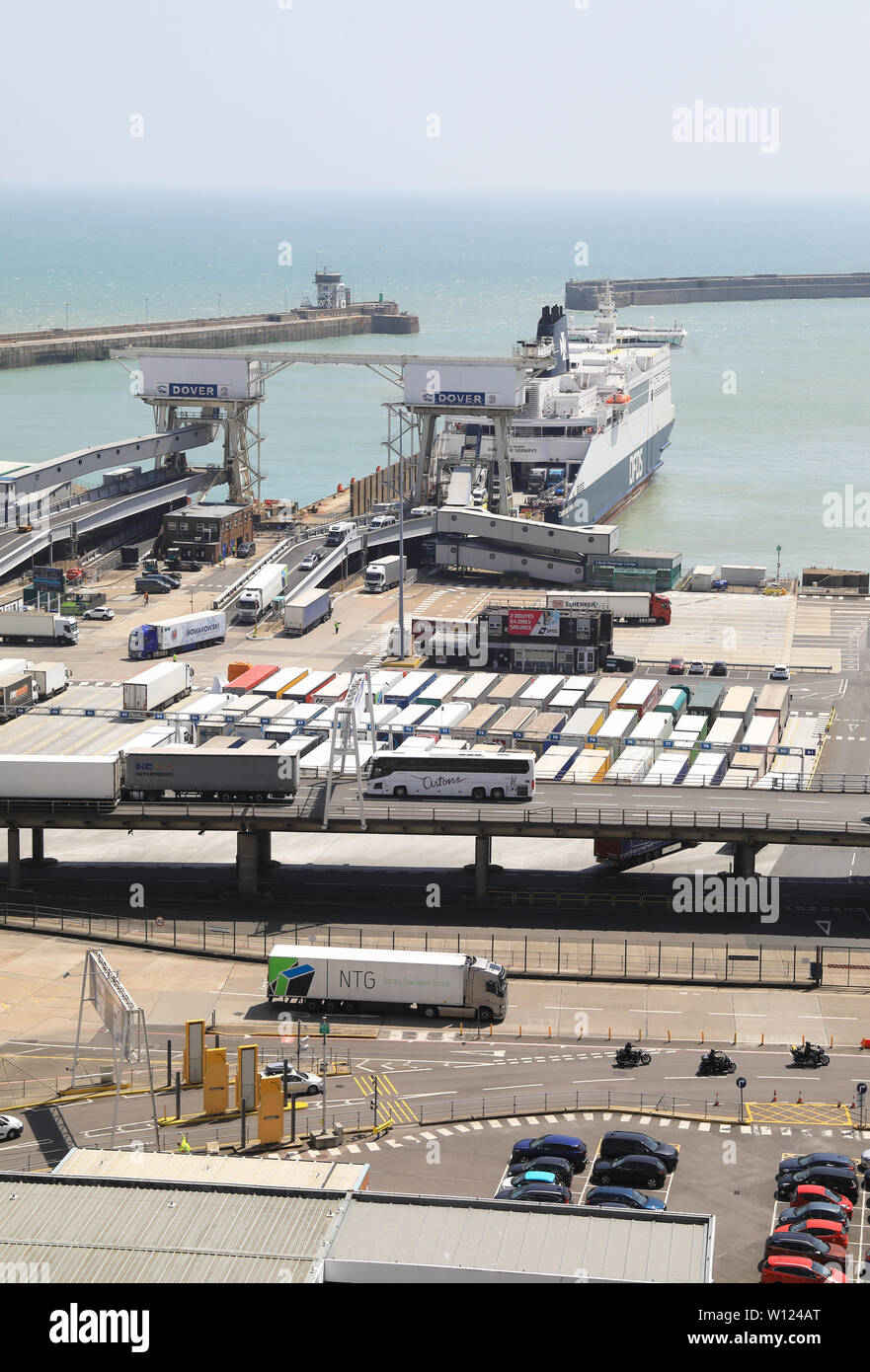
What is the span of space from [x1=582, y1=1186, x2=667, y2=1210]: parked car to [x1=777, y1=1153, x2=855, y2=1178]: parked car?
367cm

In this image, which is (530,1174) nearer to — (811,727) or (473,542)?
(811,727)

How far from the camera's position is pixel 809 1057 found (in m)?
48.2

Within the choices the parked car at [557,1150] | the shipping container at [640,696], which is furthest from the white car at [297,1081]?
the shipping container at [640,696]

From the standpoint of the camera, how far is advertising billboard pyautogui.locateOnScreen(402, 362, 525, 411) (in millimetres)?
122875

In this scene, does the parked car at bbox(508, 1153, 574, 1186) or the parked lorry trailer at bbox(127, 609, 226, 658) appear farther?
the parked lorry trailer at bbox(127, 609, 226, 658)

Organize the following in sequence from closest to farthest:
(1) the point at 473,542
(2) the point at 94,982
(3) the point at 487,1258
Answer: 1. (3) the point at 487,1258
2. (2) the point at 94,982
3. (1) the point at 473,542

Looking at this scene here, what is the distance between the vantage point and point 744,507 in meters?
144

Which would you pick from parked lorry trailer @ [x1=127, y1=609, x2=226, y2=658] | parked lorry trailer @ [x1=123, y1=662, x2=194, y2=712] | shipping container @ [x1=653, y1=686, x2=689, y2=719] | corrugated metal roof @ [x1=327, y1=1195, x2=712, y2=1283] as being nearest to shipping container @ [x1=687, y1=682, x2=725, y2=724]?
shipping container @ [x1=653, y1=686, x2=689, y2=719]

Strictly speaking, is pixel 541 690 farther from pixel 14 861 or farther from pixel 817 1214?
pixel 817 1214

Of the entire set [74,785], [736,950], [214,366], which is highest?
[214,366]

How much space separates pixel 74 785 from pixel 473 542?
182 feet

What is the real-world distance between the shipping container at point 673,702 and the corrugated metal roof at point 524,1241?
4976cm

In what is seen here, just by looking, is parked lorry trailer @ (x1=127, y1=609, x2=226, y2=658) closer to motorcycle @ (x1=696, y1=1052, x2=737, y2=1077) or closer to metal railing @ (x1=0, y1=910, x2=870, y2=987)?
metal railing @ (x1=0, y1=910, x2=870, y2=987)
